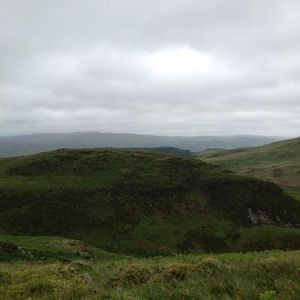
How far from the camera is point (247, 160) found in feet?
633

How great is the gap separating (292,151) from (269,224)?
5603 inches

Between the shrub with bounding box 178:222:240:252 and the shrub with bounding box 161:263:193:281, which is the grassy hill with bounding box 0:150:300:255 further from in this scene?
the shrub with bounding box 161:263:193:281

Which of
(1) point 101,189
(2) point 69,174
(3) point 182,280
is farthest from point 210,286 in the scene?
(2) point 69,174

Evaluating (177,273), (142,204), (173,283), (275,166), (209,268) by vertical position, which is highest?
(173,283)

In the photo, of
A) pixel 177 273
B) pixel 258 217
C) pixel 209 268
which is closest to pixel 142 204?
pixel 258 217

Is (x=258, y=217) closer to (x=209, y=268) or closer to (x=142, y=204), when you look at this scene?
(x=142, y=204)

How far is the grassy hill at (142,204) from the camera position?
1988 inches

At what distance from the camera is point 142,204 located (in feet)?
192

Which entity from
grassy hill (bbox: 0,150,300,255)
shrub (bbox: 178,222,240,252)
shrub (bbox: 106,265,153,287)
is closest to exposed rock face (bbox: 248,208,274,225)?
grassy hill (bbox: 0,150,300,255)

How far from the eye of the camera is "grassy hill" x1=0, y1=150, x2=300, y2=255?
50500mm

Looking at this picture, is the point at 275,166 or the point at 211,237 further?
the point at 275,166

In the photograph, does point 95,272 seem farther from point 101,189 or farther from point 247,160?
point 247,160

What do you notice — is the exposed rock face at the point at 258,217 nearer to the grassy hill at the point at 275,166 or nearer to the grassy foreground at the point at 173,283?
the grassy foreground at the point at 173,283

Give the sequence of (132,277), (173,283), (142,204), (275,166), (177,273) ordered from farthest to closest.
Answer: (275,166)
(142,204)
(132,277)
(177,273)
(173,283)
